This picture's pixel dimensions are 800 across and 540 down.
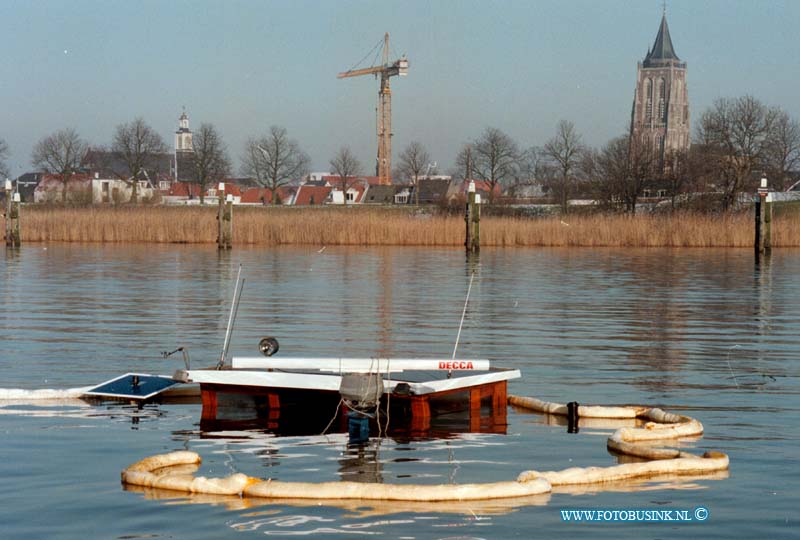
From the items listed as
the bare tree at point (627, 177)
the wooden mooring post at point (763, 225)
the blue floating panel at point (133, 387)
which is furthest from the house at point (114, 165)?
the blue floating panel at point (133, 387)

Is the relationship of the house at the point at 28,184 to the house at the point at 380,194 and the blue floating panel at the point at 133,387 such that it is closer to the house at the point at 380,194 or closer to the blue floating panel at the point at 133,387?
the house at the point at 380,194

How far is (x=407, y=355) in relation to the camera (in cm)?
1672

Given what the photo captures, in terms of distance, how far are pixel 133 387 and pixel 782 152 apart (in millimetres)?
79574

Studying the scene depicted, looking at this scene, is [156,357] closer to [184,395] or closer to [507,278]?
[184,395]

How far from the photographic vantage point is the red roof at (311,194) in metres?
133

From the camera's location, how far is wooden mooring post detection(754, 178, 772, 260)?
44.2 m

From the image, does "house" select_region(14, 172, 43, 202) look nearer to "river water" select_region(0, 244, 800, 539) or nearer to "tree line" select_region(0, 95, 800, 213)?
"tree line" select_region(0, 95, 800, 213)

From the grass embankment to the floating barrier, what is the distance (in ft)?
123

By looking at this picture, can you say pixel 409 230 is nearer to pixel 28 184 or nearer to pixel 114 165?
pixel 114 165

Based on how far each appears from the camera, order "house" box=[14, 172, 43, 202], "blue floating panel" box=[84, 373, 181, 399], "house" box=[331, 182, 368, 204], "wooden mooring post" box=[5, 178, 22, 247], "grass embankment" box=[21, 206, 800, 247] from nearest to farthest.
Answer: "blue floating panel" box=[84, 373, 181, 399] → "wooden mooring post" box=[5, 178, 22, 247] → "grass embankment" box=[21, 206, 800, 247] → "house" box=[14, 172, 43, 202] → "house" box=[331, 182, 368, 204]

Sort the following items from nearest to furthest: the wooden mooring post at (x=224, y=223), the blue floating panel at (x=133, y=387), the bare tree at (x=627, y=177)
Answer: the blue floating panel at (x=133, y=387)
the wooden mooring post at (x=224, y=223)
the bare tree at (x=627, y=177)

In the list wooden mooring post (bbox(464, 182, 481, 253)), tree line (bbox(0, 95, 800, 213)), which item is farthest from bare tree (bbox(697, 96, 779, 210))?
wooden mooring post (bbox(464, 182, 481, 253))

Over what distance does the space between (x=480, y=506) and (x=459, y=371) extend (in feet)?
15.7

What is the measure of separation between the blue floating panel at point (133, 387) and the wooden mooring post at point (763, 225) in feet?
113
